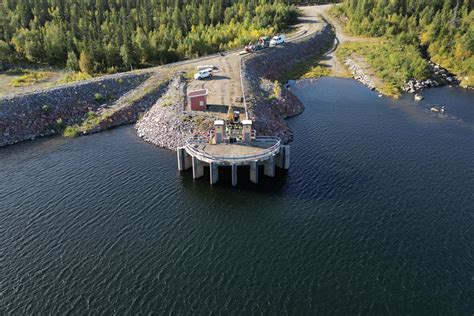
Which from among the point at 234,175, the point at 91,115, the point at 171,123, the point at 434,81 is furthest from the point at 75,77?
the point at 434,81

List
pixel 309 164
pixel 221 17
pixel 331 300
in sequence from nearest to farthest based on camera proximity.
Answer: pixel 331 300
pixel 309 164
pixel 221 17

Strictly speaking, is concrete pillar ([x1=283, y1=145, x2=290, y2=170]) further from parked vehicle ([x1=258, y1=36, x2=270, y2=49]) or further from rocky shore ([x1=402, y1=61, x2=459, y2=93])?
parked vehicle ([x1=258, y1=36, x2=270, y2=49])

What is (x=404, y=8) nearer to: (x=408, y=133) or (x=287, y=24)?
(x=287, y=24)

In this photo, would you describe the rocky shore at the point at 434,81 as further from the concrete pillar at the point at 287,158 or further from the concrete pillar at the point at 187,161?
the concrete pillar at the point at 187,161

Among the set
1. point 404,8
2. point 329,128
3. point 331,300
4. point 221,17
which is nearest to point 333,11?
point 404,8

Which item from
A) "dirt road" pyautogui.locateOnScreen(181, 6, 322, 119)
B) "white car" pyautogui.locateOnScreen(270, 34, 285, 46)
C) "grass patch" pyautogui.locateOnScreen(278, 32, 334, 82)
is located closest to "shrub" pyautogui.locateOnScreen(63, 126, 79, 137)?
"dirt road" pyautogui.locateOnScreen(181, 6, 322, 119)

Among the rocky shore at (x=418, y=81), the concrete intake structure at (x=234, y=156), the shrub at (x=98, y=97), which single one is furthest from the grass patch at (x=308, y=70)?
the concrete intake structure at (x=234, y=156)

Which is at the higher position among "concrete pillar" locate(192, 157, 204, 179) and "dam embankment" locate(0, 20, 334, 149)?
"dam embankment" locate(0, 20, 334, 149)
